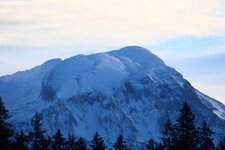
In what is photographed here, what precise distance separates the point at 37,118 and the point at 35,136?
2.18 metres

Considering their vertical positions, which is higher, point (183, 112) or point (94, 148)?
point (183, 112)

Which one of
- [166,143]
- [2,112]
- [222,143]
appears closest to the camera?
[2,112]

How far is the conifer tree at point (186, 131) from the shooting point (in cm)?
7125

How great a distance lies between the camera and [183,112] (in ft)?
236

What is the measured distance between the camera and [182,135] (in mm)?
72000

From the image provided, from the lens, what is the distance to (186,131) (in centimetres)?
7188

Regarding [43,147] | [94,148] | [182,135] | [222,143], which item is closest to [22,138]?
[43,147]

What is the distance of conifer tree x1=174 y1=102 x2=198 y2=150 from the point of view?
234 ft

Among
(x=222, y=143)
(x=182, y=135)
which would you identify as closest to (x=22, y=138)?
(x=182, y=135)

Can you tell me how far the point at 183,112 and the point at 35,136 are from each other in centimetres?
2228

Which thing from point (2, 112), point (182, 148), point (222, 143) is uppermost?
point (2, 112)

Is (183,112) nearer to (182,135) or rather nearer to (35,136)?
(182,135)

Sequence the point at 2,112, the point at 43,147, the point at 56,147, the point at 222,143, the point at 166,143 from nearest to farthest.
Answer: the point at 2,112 < the point at 166,143 < the point at 43,147 < the point at 56,147 < the point at 222,143

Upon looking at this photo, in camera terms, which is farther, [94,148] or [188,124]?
[94,148]
